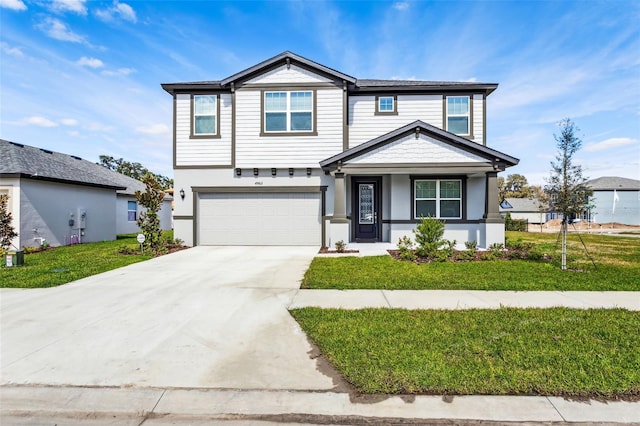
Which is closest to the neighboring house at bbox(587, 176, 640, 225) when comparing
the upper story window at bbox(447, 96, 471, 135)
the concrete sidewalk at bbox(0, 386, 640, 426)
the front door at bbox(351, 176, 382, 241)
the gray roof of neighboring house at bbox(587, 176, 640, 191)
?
the gray roof of neighboring house at bbox(587, 176, 640, 191)

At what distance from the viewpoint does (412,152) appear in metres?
11.8

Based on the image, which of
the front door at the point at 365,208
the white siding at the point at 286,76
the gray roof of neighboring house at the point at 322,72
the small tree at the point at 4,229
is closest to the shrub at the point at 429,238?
the front door at the point at 365,208

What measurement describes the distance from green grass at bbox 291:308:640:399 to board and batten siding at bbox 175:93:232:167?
10.5 m

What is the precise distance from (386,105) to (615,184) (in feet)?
150

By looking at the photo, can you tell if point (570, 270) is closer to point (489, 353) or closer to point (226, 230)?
point (489, 353)

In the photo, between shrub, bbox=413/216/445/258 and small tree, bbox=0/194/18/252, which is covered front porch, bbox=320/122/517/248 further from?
small tree, bbox=0/194/18/252

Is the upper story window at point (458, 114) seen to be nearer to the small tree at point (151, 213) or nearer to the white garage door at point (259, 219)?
the white garage door at point (259, 219)

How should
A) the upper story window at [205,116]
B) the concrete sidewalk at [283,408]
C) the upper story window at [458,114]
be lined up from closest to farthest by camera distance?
1. the concrete sidewalk at [283,408]
2. the upper story window at [458,114]
3. the upper story window at [205,116]

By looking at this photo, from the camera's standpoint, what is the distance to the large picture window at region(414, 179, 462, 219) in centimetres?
1291

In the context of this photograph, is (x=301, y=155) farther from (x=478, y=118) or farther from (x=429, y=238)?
(x=478, y=118)

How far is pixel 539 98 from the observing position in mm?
17297

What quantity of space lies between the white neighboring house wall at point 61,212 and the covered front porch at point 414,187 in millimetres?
12511

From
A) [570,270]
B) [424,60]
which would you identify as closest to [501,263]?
[570,270]

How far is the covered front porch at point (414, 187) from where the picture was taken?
11.6m
